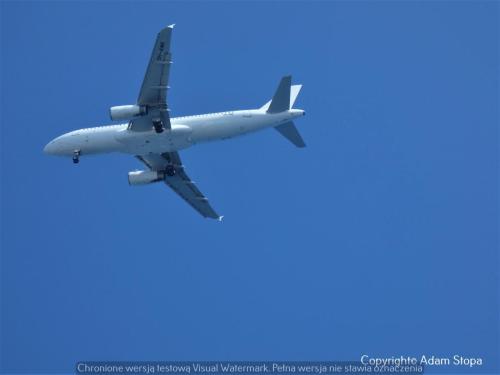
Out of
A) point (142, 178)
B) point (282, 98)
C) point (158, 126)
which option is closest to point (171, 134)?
point (158, 126)

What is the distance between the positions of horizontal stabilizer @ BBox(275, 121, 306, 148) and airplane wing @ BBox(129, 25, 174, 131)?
7.87m

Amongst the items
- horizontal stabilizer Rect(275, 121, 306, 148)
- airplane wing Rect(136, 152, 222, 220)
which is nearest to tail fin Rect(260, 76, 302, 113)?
horizontal stabilizer Rect(275, 121, 306, 148)

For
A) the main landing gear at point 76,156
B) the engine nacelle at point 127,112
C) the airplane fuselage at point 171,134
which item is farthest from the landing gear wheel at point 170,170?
the engine nacelle at point 127,112

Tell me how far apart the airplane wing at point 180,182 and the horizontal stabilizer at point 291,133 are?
9.84 metres

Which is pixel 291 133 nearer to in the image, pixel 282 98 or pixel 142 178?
pixel 282 98

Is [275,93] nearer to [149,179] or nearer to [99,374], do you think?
[149,179]

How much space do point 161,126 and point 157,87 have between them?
3.08 metres

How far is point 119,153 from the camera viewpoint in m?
59.6

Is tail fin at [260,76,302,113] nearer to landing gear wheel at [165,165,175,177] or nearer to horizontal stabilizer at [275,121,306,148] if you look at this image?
horizontal stabilizer at [275,121,306,148]

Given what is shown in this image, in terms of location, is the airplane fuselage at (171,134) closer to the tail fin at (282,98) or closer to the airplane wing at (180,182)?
the tail fin at (282,98)

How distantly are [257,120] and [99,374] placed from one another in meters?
19.4

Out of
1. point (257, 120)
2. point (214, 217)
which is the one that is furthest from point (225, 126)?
point (214, 217)

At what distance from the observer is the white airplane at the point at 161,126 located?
56219 millimetres

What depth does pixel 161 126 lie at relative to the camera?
5750 centimetres
